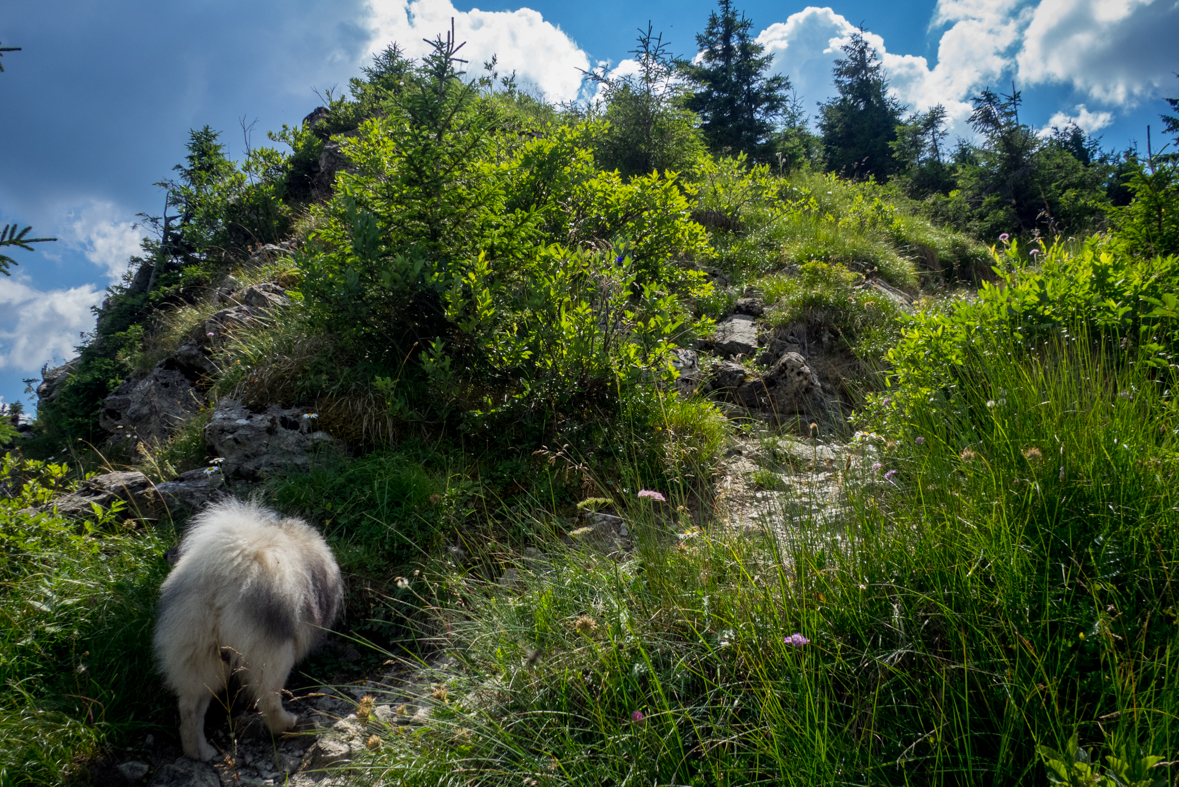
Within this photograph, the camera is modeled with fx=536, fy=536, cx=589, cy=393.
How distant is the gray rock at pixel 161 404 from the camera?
680 cm

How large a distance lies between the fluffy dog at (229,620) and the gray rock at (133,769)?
0.19 m

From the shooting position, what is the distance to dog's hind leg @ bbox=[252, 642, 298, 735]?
286 centimetres

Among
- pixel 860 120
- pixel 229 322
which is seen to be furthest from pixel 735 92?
pixel 229 322

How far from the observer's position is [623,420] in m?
4.76

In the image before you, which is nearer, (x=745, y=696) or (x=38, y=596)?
(x=745, y=696)

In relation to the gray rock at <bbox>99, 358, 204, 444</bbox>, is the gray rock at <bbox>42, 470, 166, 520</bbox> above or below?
below

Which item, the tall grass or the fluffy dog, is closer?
the tall grass

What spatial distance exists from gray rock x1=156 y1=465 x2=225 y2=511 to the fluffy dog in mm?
1682

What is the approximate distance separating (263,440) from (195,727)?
2559 mm

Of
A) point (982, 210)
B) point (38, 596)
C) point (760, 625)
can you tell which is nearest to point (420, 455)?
point (38, 596)

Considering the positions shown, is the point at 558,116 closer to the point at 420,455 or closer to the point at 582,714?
the point at 420,455

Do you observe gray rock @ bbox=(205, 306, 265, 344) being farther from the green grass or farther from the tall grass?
the tall grass

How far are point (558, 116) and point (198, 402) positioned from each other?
11.2 m

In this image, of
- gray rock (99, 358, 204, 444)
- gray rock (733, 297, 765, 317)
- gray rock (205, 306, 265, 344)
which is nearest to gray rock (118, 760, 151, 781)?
gray rock (99, 358, 204, 444)
